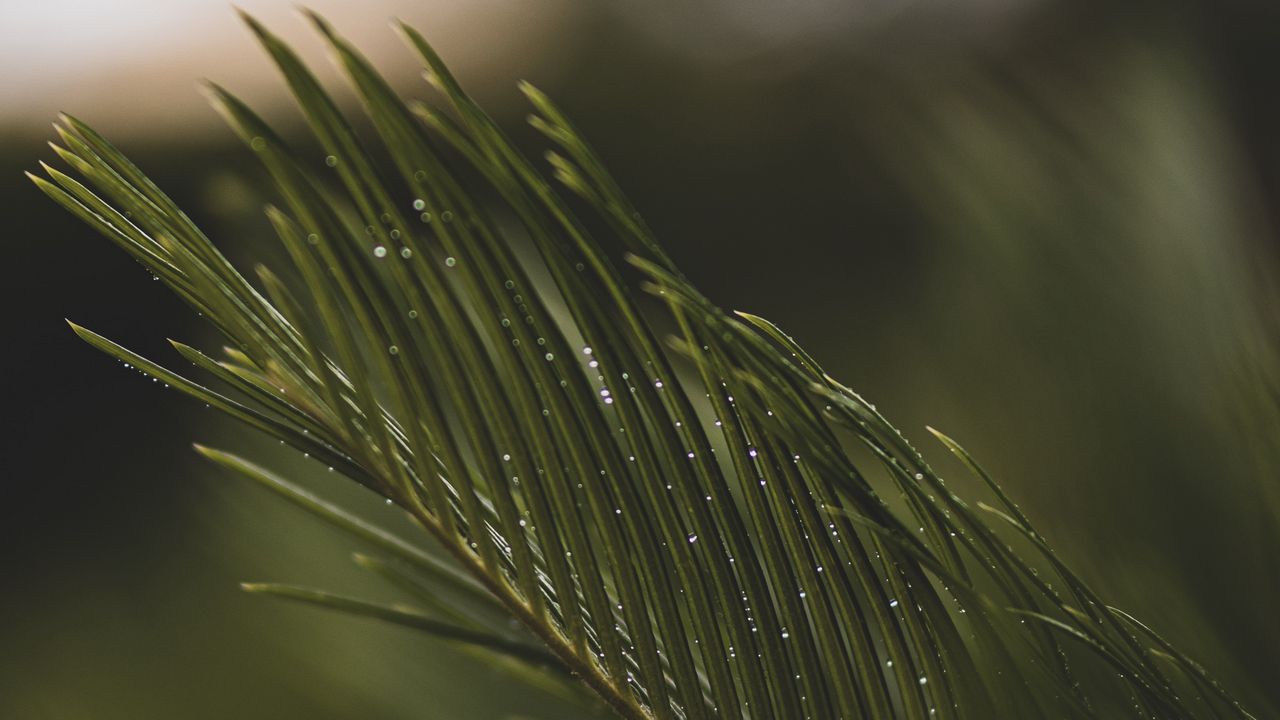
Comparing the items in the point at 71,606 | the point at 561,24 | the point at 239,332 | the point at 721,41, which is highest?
the point at 721,41

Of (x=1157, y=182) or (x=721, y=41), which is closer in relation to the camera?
(x=1157, y=182)

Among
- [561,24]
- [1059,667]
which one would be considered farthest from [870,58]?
[1059,667]

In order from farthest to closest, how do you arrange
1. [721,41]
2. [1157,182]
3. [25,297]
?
[721,41] < [25,297] < [1157,182]

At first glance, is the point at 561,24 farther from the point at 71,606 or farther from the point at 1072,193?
the point at 1072,193

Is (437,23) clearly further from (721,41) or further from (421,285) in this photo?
(421,285)

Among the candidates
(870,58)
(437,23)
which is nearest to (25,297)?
(437,23)

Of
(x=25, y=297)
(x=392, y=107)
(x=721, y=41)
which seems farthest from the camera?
(x=721, y=41)

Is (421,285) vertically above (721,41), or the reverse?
(721,41)
